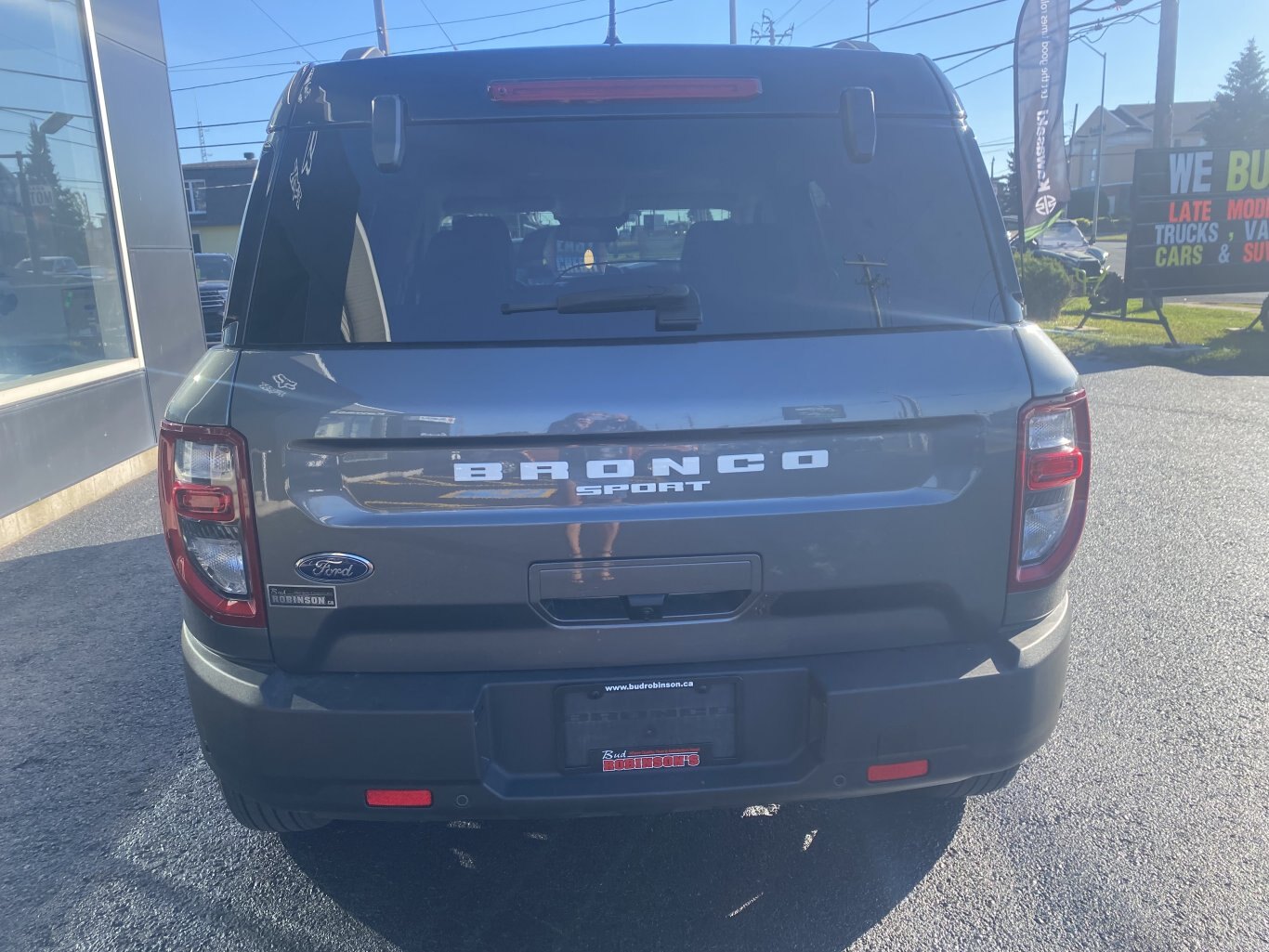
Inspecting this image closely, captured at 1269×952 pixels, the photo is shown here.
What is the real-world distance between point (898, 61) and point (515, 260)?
1.08m

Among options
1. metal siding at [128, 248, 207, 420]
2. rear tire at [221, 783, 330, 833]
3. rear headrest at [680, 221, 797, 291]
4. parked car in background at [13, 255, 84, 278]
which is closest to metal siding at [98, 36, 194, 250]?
metal siding at [128, 248, 207, 420]

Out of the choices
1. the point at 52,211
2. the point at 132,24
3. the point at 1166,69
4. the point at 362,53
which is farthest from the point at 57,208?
the point at 1166,69

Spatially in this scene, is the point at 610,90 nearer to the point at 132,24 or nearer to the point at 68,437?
the point at 68,437

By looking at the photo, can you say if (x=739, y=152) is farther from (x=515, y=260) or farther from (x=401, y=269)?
(x=401, y=269)

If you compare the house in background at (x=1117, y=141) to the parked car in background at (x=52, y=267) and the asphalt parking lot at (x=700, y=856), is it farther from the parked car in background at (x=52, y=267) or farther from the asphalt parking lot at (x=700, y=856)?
the asphalt parking lot at (x=700, y=856)

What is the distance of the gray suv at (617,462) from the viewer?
214 centimetres

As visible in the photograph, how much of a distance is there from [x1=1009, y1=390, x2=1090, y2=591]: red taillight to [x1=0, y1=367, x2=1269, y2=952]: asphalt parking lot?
38.4 inches

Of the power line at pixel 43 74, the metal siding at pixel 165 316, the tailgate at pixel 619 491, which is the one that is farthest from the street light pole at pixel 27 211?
the tailgate at pixel 619 491

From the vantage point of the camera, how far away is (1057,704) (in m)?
2.44

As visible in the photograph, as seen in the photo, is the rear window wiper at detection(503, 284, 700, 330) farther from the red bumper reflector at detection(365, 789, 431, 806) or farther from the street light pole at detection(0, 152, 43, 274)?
the street light pole at detection(0, 152, 43, 274)

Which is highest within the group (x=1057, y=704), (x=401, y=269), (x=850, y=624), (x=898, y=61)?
(x=898, y=61)

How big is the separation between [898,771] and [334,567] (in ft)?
4.43

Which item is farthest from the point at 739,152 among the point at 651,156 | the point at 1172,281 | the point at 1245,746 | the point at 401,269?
the point at 1172,281

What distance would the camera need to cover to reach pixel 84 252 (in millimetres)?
8266
